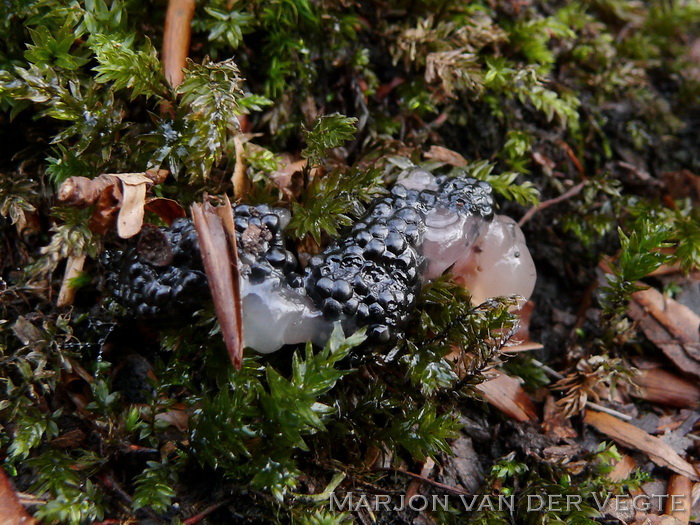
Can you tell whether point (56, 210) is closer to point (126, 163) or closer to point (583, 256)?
point (126, 163)

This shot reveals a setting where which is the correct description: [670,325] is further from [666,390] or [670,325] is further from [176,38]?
[176,38]

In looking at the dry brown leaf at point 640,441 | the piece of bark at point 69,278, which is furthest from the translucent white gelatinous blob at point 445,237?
the piece of bark at point 69,278

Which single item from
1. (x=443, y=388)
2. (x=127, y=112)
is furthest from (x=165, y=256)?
(x=443, y=388)

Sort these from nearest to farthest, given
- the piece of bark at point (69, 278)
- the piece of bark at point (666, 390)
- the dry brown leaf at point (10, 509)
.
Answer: the dry brown leaf at point (10, 509) < the piece of bark at point (69, 278) < the piece of bark at point (666, 390)

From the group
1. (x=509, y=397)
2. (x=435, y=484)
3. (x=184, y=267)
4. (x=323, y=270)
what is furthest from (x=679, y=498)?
(x=184, y=267)

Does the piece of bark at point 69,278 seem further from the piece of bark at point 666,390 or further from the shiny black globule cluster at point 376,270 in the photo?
the piece of bark at point 666,390
